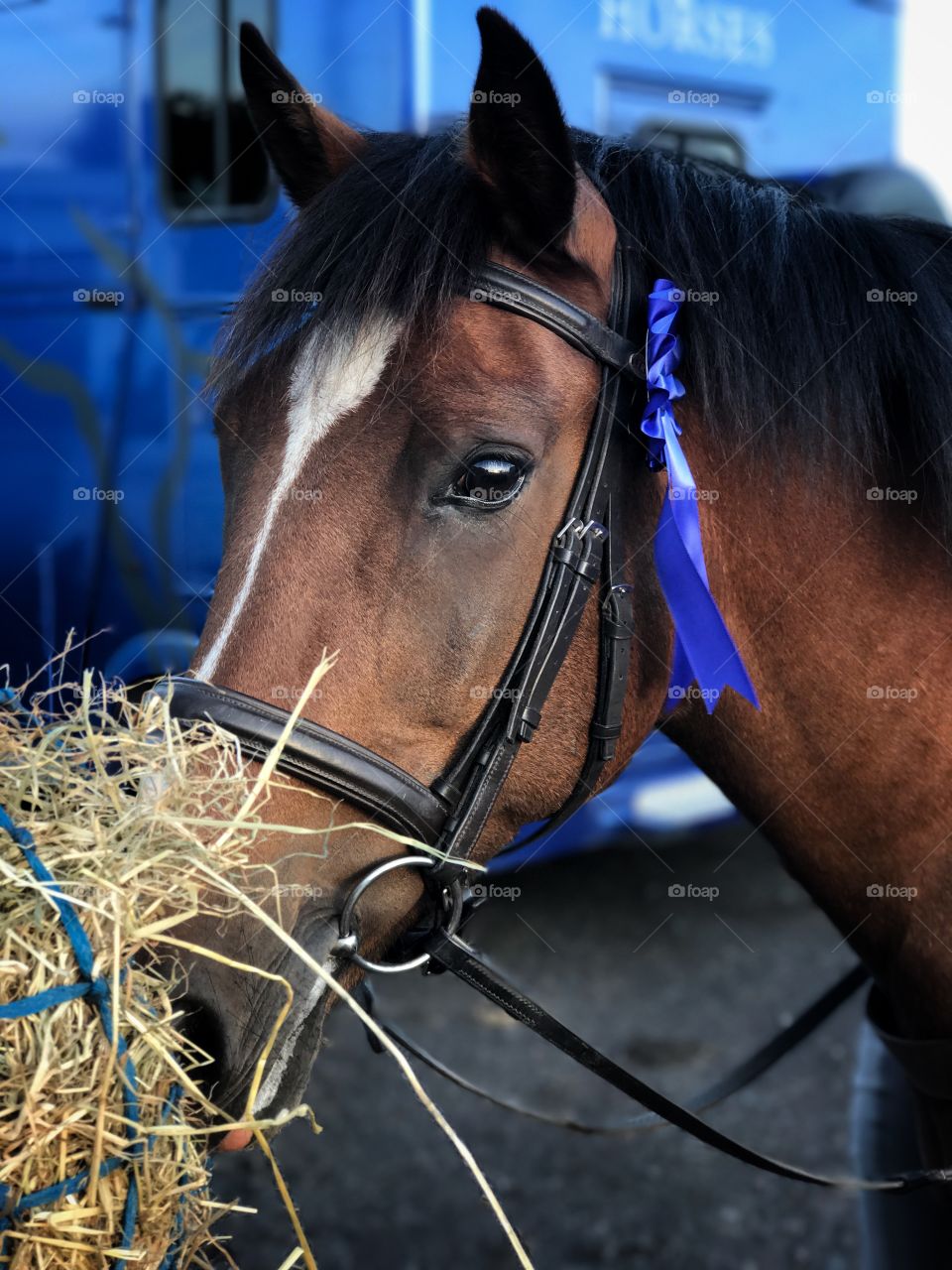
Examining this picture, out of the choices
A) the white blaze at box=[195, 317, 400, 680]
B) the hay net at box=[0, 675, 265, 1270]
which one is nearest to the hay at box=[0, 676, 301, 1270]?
the hay net at box=[0, 675, 265, 1270]

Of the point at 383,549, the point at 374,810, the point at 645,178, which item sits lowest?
the point at 374,810

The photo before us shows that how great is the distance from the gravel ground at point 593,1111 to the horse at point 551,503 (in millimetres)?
1728

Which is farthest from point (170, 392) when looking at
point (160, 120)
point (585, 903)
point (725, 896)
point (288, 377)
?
point (725, 896)

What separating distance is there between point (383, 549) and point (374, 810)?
34 cm

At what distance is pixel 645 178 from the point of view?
1.78 meters

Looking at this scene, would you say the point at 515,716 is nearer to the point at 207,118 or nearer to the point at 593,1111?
the point at 593,1111

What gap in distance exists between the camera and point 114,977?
1.18 metres

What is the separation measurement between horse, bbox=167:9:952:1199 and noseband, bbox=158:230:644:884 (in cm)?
1

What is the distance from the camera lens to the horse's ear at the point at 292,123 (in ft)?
5.97

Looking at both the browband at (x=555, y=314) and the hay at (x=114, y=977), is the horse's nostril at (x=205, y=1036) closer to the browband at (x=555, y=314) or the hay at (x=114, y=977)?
the hay at (x=114, y=977)

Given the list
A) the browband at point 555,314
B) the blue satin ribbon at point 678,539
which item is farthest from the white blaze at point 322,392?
the blue satin ribbon at point 678,539

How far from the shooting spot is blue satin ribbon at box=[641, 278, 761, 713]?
1630 millimetres

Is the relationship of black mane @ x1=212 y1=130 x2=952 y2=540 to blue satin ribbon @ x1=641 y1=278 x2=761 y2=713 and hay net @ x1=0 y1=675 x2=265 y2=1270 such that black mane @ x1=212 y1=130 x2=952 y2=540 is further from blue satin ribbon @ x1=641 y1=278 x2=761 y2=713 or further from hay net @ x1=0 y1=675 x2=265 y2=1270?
hay net @ x1=0 y1=675 x2=265 y2=1270

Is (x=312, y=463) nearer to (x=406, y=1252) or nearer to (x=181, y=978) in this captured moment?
(x=181, y=978)
